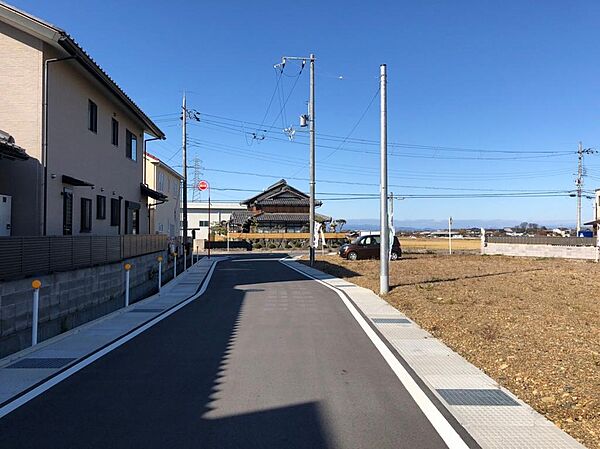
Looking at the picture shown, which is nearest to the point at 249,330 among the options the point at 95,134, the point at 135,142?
the point at 95,134

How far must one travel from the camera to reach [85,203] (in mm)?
16906

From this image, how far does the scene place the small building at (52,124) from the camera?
12.9 metres

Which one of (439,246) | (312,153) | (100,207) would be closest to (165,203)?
(312,153)

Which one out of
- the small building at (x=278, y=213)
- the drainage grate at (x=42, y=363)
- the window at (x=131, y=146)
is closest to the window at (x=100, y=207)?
the window at (x=131, y=146)

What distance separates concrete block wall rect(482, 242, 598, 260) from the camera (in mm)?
33938

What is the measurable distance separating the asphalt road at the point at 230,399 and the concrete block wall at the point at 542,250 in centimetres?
2951

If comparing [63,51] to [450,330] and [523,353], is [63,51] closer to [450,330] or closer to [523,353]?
[450,330]

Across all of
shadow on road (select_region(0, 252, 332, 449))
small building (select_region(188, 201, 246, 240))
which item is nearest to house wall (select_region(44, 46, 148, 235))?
shadow on road (select_region(0, 252, 332, 449))

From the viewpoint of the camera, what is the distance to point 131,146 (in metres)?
22.9

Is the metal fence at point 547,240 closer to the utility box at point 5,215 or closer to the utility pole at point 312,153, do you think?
the utility pole at point 312,153

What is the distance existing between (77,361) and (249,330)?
132 inches

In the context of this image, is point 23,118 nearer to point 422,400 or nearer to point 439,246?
point 422,400

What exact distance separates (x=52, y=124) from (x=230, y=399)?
10.8 meters

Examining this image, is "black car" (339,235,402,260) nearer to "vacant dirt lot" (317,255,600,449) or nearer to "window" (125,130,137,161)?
"vacant dirt lot" (317,255,600,449)
